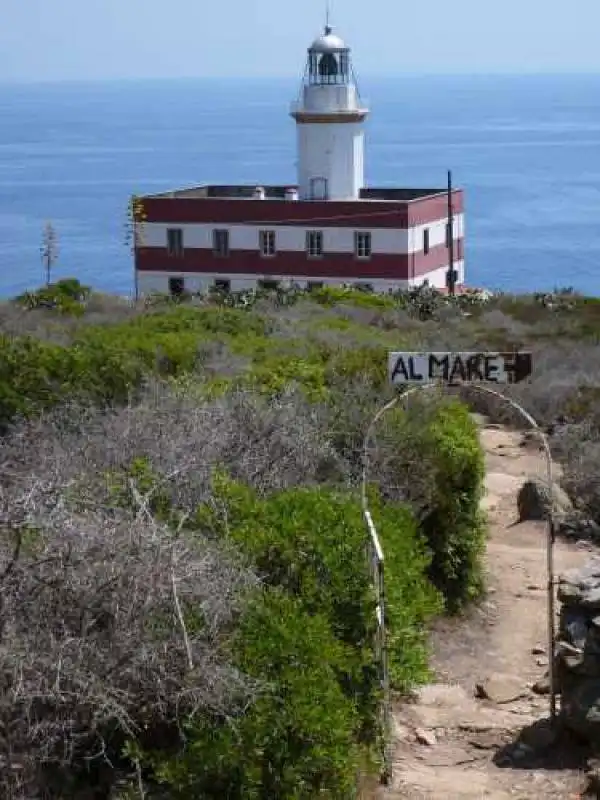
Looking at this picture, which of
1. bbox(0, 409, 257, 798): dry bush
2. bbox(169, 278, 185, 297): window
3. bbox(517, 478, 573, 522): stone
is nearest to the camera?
bbox(0, 409, 257, 798): dry bush

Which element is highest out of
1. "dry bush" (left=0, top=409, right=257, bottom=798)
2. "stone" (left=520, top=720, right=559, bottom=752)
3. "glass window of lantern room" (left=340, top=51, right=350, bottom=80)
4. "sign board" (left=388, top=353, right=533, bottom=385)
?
"glass window of lantern room" (left=340, top=51, right=350, bottom=80)

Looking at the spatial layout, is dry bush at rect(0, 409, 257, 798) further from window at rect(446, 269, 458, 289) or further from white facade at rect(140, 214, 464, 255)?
white facade at rect(140, 214, 464, 255)

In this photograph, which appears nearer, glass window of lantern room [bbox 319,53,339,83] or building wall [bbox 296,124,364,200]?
glass window of lantern room [bbox 319,53,339,83]

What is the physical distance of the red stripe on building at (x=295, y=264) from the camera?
60344mm

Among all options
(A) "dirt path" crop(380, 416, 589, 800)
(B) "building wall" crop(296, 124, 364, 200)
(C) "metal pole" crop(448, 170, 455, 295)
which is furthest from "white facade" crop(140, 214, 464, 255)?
(A) "dirt path" crop(380, 416, 589, 800)

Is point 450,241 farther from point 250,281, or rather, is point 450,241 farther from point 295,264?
point 250,281

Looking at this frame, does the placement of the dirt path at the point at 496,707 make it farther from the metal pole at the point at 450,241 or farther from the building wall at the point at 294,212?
the metal pole at the point at 450,241

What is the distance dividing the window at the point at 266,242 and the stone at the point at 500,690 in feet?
170

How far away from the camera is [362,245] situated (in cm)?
6062

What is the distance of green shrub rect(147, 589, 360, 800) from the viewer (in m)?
6.35

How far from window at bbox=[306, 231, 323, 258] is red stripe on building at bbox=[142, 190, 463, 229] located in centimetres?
35

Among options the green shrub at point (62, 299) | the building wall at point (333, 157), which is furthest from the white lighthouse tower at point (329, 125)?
the green shrub at point (62, 299)

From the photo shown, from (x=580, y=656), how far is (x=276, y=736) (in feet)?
7.81

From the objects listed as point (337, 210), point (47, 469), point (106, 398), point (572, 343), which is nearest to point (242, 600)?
point (47, 469)
